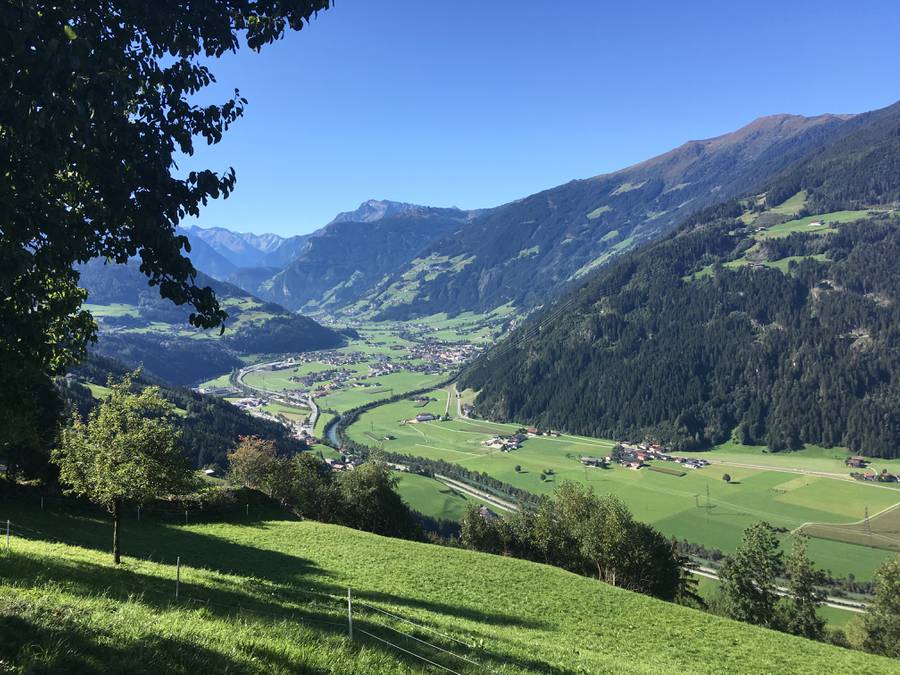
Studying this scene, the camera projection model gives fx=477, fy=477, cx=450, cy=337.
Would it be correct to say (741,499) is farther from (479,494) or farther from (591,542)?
(591,542)

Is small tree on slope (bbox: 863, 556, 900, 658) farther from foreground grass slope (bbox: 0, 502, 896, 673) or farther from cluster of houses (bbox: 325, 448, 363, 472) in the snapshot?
cluster of houses (bbox: 325, 448, 363, 472)

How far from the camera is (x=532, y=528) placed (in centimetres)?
6831

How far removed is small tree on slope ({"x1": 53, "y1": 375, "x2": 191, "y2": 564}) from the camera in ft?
81.1

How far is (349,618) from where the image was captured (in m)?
12.3

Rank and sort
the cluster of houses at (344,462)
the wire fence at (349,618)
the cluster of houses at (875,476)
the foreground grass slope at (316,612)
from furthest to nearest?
1. the cluster of houses at (875,476)
2. the cluster of houses at (344,462)
3. the wire fence at (349,618)
4. the foreground grass slope at (316,612)

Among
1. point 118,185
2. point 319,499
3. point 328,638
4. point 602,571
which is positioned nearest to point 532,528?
point 602,571

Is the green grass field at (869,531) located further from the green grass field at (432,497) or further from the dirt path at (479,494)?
the green grass field at (432,497)

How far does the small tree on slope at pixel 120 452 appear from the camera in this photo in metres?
24.7

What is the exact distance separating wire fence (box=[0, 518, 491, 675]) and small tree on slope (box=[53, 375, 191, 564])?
438cm

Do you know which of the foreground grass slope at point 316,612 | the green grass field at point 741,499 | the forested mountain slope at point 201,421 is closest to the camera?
the foreground grass slope at point 316,612

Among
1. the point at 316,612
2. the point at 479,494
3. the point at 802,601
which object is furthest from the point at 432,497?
the point at 316,612

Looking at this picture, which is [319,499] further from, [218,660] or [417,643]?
[218,660]

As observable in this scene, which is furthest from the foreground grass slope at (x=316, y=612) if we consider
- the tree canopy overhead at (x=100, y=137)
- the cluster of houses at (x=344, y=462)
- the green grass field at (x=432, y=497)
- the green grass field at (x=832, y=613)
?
the cluster of houses at (x=344, y=462)

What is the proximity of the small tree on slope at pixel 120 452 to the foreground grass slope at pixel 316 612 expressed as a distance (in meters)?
3.33
